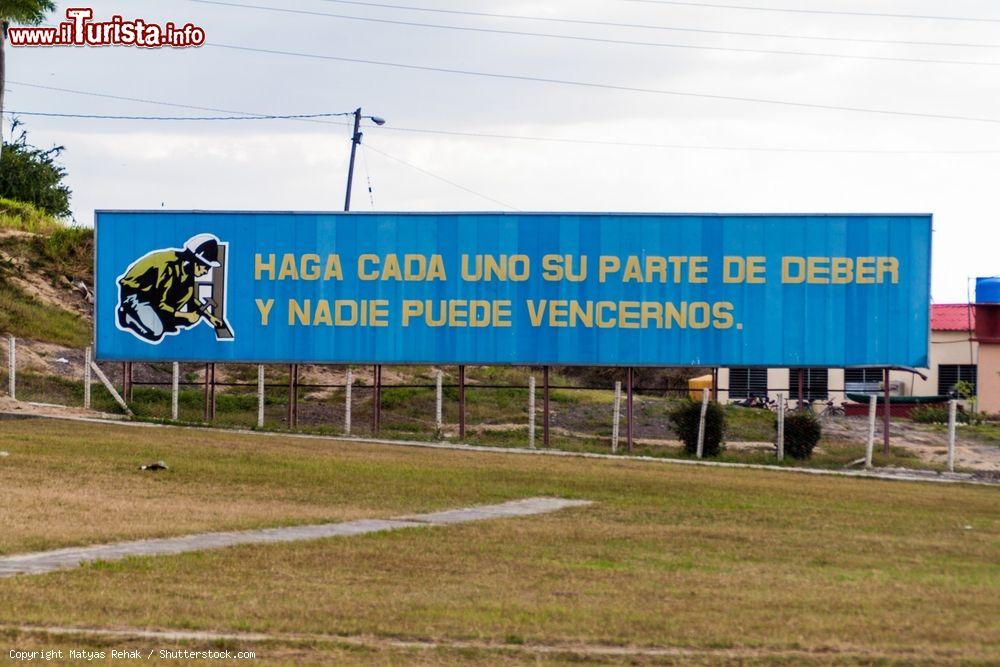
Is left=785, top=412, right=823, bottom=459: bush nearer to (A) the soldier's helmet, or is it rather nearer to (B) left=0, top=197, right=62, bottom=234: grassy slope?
(A) the soldier's helmet

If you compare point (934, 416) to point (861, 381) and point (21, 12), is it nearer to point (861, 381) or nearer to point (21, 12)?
point (861, 381)

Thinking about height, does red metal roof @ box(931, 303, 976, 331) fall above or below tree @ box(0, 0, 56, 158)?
below

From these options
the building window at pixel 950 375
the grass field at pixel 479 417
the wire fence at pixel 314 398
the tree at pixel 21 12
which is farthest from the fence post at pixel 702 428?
the building window at pixel 950 375

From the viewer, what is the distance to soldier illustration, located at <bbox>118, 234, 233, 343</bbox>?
131 feet

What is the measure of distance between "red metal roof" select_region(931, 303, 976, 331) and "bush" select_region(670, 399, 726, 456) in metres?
29.7

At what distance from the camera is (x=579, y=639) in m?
11.0

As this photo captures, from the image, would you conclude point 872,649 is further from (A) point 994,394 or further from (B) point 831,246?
(A) point 994,394

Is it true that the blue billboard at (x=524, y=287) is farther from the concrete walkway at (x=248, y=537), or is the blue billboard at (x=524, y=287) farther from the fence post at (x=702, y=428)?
the concrete walkway at (x=248, y=537)

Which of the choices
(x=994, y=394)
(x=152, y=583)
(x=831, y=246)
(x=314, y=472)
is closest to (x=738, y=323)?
(x=831, y=246)

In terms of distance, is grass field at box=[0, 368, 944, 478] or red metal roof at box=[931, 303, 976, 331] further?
red metal roof at box=[931, 303, 976, 331]

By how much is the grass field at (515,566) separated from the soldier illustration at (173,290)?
37.9 ft

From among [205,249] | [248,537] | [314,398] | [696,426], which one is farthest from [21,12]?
[248,537]

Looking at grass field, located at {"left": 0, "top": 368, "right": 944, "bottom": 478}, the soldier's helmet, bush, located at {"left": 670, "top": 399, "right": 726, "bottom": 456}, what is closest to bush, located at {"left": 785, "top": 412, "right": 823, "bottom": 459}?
grass field, located at {"left": 0, "top": 368, "right": 944, "bottom": 478}

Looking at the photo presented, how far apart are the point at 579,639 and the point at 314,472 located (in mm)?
16415
